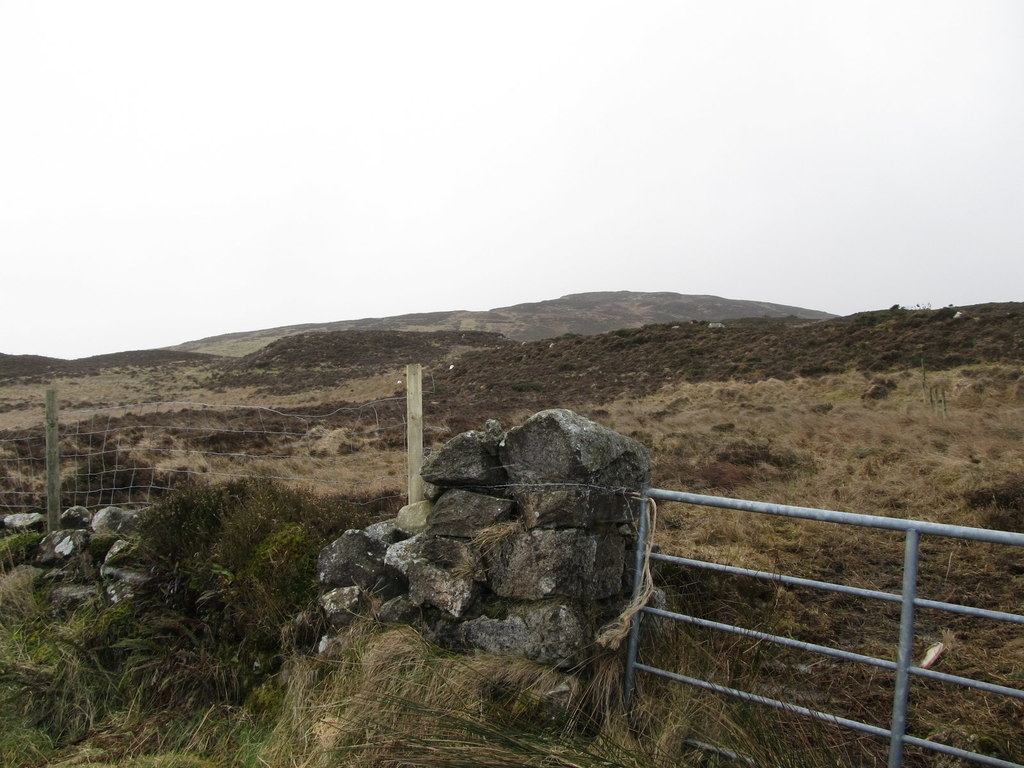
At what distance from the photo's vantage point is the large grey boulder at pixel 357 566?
441 cm

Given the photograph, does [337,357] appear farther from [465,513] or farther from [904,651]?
[904,651]

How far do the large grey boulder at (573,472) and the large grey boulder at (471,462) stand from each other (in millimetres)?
277

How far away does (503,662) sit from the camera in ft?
11.4

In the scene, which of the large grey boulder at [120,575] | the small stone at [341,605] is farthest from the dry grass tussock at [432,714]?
the large grey boulder at [120,575]

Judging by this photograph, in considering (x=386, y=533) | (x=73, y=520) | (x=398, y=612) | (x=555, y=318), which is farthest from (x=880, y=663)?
(x=555, y=318)

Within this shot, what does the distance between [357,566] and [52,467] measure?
14.8ft

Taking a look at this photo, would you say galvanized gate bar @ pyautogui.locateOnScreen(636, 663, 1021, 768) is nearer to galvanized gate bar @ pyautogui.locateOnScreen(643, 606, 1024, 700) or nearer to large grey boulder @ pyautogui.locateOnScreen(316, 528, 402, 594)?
galvanized gate bar @ pyautogui.locateOnScreen(643, 606, 1024, 700)

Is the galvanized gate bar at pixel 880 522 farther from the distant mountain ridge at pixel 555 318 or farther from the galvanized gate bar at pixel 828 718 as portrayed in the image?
the distant mountain ridge at pixel 555 318

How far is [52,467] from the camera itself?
6.82 m

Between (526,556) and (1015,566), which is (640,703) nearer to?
(526,556)

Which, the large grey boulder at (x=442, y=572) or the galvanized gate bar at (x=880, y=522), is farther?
the large grey boulder at (x=442, y=572)

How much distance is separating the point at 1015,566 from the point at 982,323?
16993mm

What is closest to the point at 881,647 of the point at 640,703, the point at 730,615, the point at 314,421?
the point at 730,615

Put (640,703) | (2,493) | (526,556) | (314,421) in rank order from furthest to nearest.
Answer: (314,421), (2,493), (526,556), (640,703)
